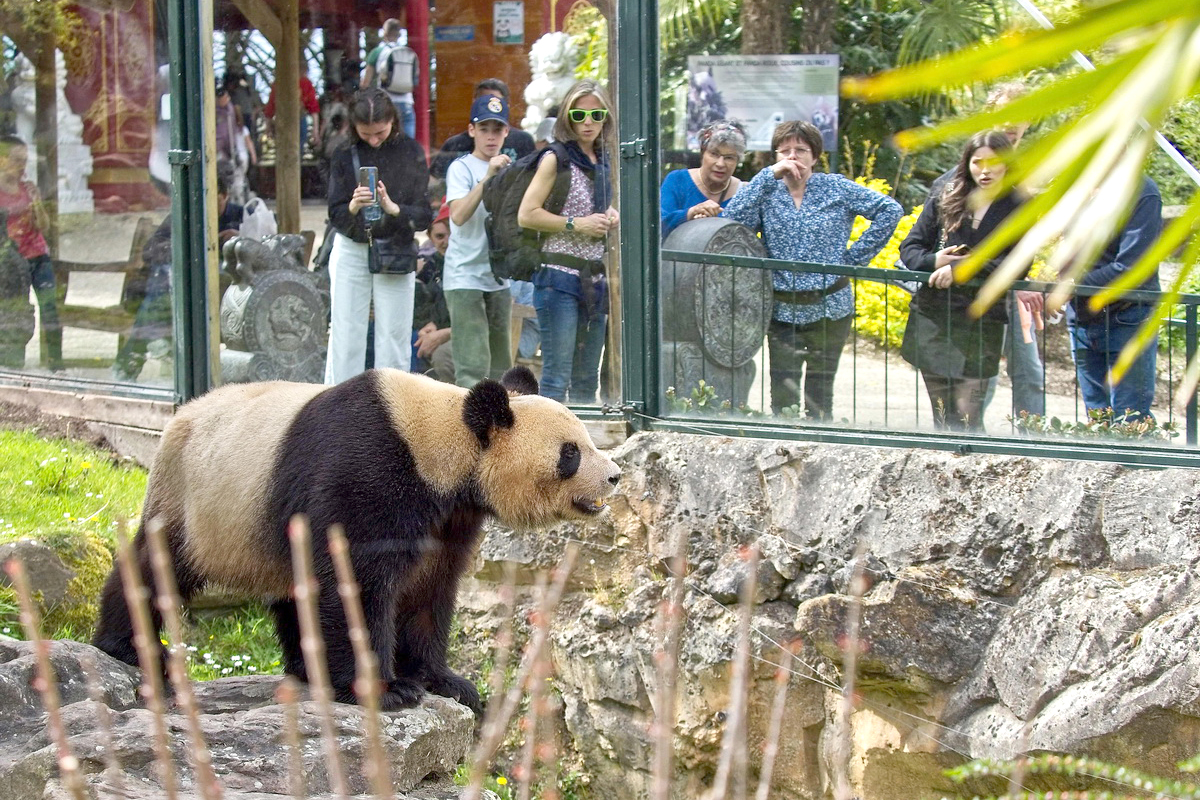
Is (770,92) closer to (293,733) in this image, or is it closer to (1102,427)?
(1102,427)

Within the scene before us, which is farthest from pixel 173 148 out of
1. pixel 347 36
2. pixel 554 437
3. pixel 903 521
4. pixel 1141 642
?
pixel 1141 642

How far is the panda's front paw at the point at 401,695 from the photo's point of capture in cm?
463

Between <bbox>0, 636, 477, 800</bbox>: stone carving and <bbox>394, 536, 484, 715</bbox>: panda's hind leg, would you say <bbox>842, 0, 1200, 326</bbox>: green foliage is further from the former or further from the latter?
<bbox>394, 536, 484, 715</bbox>: panda's hind leg

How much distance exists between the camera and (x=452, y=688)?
5129mm

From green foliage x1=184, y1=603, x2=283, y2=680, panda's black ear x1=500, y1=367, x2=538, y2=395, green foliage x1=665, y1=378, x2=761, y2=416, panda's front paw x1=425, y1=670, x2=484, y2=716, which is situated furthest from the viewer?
green foliage x1=665, y1=378, x2=761, y2=416

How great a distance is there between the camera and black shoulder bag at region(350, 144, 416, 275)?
6922 mm

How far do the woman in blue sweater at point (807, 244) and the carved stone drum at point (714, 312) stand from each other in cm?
8

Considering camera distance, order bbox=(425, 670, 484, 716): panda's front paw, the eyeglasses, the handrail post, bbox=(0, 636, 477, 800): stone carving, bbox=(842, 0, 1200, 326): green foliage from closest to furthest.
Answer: bbox=(842, 0, 1200, 326): green foliage < bbox=(0, 636, 477, 800): stone carving < bbox=(425, 670, 484, 716): panda's front paw < the handrail post < the eyeglasses

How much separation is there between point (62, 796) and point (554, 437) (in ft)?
7.00

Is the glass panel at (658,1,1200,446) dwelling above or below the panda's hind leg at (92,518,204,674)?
above

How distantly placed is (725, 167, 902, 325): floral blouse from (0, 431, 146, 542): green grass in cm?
344

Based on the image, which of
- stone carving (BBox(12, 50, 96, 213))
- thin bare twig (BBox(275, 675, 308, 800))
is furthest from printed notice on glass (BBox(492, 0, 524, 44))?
thin bare twig (BBox(275, 675, 308, 800))

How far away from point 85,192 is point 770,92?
13.2 ft

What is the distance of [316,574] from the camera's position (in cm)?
449
